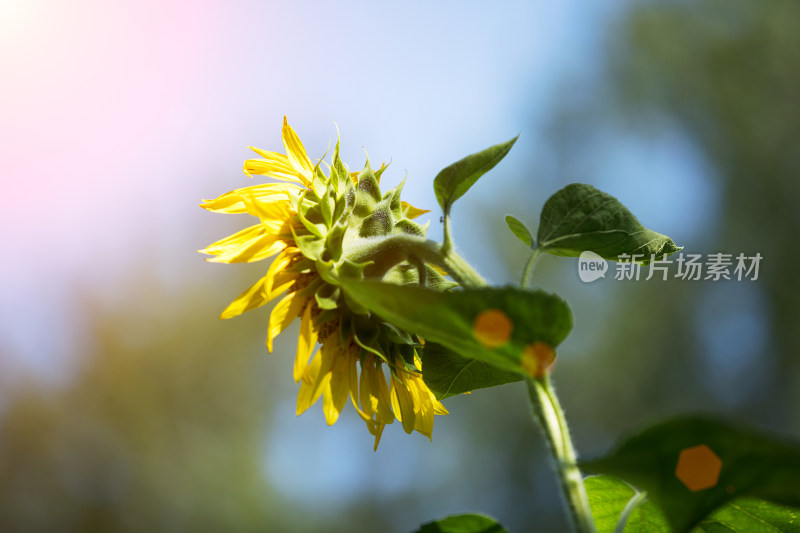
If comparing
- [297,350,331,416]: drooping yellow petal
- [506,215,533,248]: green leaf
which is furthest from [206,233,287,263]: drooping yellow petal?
[506,215,533,248]: green leaf

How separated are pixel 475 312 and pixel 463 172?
166 millimetres

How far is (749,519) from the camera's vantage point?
0.44m

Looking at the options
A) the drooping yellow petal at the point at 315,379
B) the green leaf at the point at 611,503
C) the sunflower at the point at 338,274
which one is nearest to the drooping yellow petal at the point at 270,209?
the sunflower at the point at 338,274

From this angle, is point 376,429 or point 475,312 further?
point 376,429

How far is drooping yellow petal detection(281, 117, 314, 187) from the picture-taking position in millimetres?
659

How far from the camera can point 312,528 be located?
28.5ft

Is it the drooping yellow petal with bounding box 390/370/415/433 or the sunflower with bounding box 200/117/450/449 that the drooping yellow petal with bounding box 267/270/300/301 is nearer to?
the sunflower with bounding box 200/117/450/449

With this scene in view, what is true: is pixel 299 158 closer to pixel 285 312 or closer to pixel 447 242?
pixel 285 312

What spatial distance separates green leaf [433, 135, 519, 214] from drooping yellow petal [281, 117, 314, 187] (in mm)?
208

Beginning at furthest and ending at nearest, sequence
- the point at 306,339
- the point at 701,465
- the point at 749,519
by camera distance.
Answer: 1. the point at 306,339
2. the point at 749,519
3. the point at 701,465

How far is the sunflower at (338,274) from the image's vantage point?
0.55 metres

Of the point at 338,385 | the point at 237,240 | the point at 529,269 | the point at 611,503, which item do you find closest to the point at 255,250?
the point at 237,240

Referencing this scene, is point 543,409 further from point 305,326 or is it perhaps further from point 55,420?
point 55,420

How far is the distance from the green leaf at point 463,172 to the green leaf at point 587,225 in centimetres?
6
